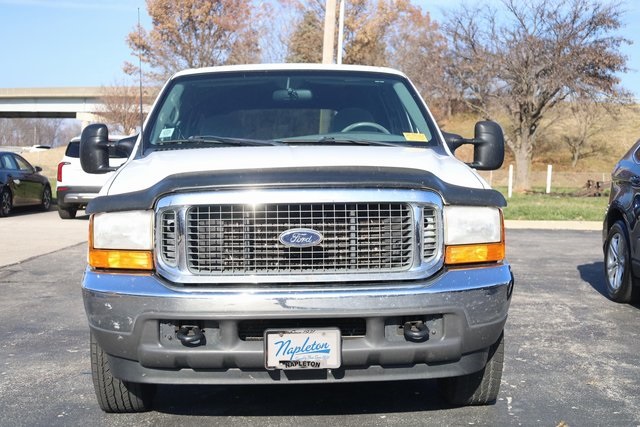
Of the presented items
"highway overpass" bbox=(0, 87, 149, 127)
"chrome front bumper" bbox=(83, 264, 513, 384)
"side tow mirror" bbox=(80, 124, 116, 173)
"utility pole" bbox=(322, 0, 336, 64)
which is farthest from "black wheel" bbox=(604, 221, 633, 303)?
"highway overpass" bbox=(0, 87, 149, 127)

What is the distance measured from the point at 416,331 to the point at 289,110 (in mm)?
2138

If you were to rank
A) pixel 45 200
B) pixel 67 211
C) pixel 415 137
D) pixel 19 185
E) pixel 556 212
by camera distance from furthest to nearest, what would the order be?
pixel 45 200 < pixel 556 212 < pixel 19 185 < pixel 67 211 < pixel 415 137

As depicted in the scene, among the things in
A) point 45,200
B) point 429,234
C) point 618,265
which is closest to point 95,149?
point 429,234

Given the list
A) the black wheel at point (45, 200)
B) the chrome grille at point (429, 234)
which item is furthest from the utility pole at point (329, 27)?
the chrome grille at point (429, 234)

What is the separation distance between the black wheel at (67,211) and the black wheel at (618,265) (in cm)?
1184

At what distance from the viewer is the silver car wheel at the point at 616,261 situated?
7.38 metres

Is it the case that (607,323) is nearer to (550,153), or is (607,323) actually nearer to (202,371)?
(202,371)

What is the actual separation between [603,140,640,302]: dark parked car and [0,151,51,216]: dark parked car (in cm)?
1340

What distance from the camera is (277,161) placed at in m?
3.95

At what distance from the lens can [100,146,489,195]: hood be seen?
12.7 ft

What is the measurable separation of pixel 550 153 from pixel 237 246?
50.4m

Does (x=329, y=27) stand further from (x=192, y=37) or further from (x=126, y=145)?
(x=192, y=37)

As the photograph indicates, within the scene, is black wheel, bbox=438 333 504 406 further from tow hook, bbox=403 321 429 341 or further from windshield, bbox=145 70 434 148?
windshield, bbox=145 70 434 148

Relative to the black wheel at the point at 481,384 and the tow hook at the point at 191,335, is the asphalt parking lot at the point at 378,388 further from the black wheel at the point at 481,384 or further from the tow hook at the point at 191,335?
the tow hook at the point at 191,335
